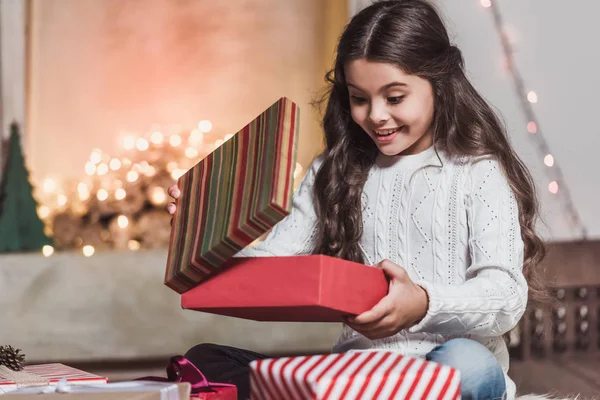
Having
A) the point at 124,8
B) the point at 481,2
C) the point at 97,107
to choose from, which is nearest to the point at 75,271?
the point at 97,107

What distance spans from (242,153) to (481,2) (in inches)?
61.8

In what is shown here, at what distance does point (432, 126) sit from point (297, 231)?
29cm

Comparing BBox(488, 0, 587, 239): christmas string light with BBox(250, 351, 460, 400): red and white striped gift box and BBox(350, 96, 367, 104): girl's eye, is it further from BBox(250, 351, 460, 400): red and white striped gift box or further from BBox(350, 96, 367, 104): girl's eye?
BBox(250, 351, 460, 400): red and white striped gift box

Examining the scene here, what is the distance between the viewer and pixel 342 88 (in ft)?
4.39

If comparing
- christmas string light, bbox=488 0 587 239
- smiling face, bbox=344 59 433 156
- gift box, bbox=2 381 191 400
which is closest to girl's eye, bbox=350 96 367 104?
smiling face, bbox=344 59 433 156

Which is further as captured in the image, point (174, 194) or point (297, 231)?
point (297, 231)

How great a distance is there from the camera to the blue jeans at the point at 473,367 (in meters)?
1.02

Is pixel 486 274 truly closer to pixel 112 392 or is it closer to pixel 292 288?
pixel 292 288

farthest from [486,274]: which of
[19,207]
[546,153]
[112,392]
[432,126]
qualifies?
[19,207]

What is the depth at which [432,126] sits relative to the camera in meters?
1.29

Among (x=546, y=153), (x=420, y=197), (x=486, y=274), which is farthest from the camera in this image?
(x=546, y=153)

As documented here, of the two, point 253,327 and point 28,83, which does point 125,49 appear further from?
point 253,327

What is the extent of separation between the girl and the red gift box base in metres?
0.12

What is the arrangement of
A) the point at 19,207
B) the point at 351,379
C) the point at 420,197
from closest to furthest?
the point at 351,379 → the point at 420,197 → the point at 19,207
